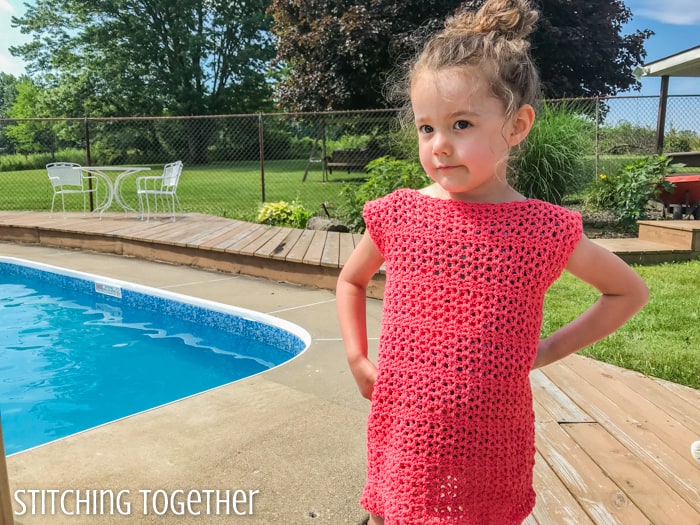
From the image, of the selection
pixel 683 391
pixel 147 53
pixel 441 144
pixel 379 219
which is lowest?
pixel 683 391

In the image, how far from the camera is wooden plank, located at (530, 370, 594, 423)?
2271 millimetres

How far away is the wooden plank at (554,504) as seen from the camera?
1.61 meters

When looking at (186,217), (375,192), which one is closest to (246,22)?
(186,217)

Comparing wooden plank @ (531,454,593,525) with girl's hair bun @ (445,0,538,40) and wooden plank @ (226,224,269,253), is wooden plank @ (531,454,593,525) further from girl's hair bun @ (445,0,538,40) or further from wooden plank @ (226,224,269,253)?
wooden plank @ (226,224,269,253)

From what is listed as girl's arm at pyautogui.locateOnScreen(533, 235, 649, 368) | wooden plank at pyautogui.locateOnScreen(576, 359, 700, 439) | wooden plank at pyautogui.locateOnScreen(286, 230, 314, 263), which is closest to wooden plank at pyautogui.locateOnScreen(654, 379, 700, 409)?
wooden plank at pyautogui.locateOnScreen(576, 359, 700, 439)

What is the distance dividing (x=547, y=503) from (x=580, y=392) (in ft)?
3.15

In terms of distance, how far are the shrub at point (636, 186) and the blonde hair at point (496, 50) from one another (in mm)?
6624

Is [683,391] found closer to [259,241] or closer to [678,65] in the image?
[259,241]

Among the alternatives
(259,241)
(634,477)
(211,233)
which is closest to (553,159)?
(259,241)

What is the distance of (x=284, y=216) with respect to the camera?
288 inches

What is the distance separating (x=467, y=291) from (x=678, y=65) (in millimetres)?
11116

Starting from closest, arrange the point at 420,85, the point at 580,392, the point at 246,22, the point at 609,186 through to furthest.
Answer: the point at 420,85, the point at 580,392, the point at 609,186, the point at 246,22

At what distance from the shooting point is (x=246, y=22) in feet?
89.9

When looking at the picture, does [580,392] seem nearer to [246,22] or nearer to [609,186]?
[609,186]
